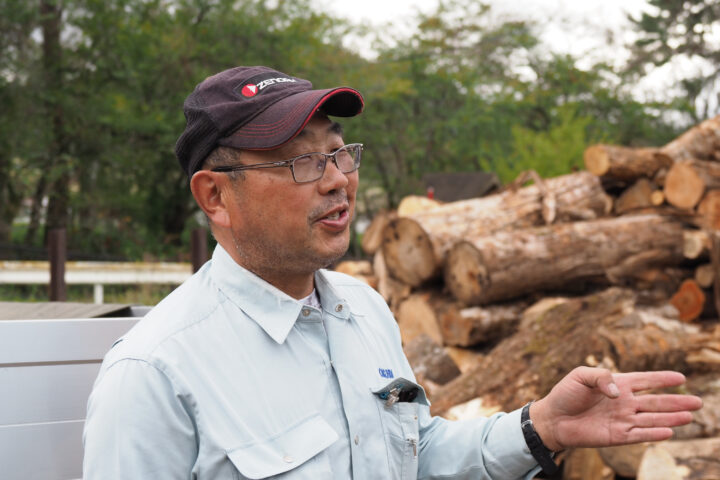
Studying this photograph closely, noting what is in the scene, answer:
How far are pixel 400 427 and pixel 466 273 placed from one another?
4084 mm

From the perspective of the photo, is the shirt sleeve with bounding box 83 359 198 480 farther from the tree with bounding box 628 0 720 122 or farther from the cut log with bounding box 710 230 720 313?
the tree with bounding box 628 0 720 122

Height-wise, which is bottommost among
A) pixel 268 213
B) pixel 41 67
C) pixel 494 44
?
pixel 268 213

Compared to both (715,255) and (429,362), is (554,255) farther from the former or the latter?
(429,362)

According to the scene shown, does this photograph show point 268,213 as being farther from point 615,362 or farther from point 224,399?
point 615,362

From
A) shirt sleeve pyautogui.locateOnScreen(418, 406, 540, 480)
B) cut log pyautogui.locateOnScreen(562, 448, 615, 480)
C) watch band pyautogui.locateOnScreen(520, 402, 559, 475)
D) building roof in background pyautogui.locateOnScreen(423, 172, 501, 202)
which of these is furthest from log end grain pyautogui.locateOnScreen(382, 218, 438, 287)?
building roof in background pyautogui.locateOnScreen(423, 172, 501, 202)

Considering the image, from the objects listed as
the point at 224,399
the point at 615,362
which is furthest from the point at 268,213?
the point at 615,362

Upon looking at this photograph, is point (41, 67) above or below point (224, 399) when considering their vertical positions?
above

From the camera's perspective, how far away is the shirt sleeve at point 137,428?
4.19ft

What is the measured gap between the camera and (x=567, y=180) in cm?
727

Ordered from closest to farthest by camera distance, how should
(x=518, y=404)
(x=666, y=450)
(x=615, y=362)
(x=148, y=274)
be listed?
(x=666, y=450)
(x=518, y=404)
(x=615, y=362)
(x=148, y=274)

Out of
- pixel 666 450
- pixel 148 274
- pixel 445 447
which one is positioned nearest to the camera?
pixel 445 447

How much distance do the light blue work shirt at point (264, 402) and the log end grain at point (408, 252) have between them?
420 cm

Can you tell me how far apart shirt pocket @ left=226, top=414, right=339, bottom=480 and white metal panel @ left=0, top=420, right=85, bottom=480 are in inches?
23.7

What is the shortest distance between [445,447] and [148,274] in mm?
6446
